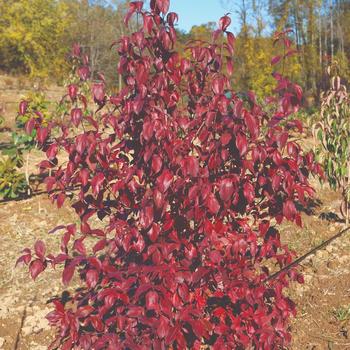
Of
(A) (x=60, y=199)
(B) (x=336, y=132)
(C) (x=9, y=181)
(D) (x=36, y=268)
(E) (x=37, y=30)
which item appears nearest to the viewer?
(D) (x=36, y=268)

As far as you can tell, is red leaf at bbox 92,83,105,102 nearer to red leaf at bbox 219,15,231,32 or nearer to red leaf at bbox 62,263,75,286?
red leaf at bbox 219,15,231,32

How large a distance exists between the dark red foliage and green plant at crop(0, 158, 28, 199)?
3351 mm

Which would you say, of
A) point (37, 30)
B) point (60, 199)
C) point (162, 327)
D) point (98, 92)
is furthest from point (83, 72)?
point (37, 30)

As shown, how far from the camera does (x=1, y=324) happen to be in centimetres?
314

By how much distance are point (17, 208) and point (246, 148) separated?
4007 millimetres

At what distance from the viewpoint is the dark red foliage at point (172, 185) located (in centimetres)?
189

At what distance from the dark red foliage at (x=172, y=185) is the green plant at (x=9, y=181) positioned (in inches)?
132

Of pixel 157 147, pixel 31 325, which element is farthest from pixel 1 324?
pixel 157 147

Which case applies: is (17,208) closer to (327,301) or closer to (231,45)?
(327,301)

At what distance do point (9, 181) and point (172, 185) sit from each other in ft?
12.6

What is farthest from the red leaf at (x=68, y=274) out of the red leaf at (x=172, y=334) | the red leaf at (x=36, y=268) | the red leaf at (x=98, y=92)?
the red leaf at (x=98, y=92)

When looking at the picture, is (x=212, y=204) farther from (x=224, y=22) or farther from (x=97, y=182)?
(x=224, y=22)

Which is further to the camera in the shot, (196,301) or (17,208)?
(17,208)

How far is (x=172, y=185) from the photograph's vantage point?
194 cm
